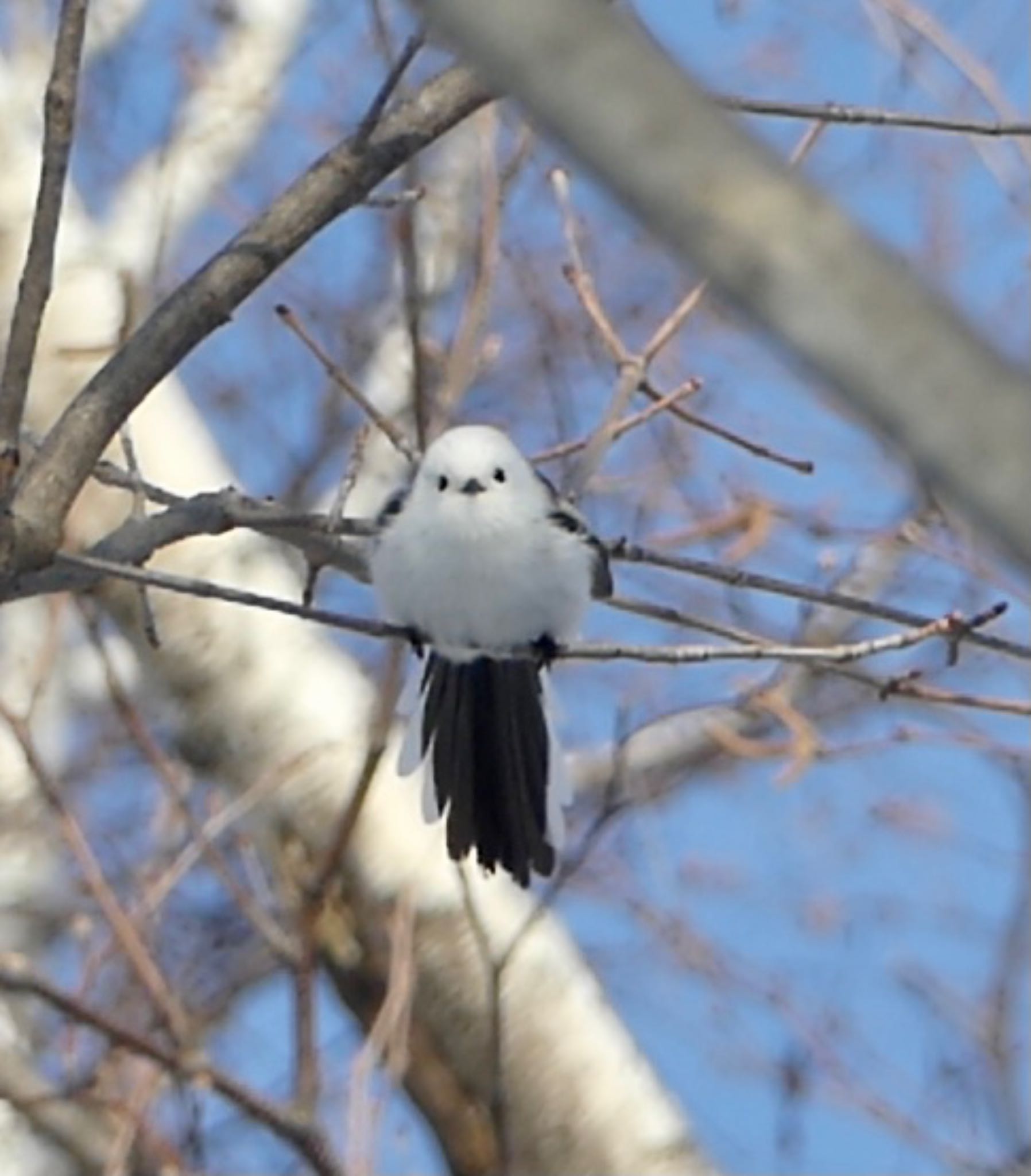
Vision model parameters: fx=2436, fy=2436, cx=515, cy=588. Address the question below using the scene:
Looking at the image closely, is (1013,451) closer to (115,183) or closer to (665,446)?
(665,446)

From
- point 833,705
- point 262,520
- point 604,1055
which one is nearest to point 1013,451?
point 262,520

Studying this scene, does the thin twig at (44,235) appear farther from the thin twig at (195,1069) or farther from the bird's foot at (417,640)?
the thin twig at (195,1069)

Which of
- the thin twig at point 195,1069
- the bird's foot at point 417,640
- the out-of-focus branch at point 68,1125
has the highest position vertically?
the bird's foot at point 417,640

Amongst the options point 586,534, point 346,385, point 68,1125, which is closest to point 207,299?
point 346,385

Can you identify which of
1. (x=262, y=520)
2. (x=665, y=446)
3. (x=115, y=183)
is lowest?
(x=262, y=520)

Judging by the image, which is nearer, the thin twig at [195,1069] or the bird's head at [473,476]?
the thin twig at [195,1069]

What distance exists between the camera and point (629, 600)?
1989 mm

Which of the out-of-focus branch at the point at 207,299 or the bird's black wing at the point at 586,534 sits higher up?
the bird's black wing at the point at 586,534

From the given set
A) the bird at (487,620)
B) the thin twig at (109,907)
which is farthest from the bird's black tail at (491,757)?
the thin twig at (109,907)

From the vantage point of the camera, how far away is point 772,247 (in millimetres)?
618

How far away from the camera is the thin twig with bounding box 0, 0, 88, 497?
1.74 meters

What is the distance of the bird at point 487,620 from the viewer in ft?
7.50

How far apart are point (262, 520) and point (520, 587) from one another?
1.74 feet

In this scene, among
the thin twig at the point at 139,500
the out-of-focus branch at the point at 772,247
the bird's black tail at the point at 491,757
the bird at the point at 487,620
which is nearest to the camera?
the out-of-focus branch at the point at 772,247
